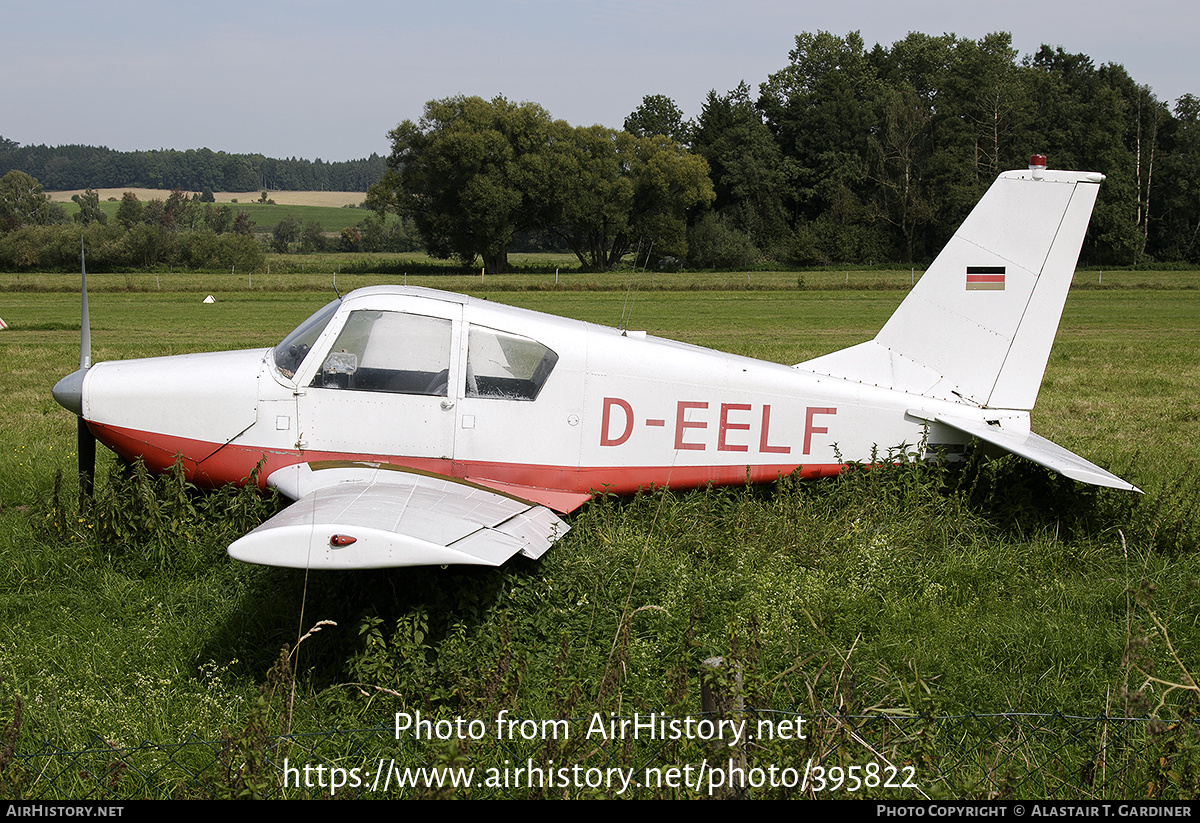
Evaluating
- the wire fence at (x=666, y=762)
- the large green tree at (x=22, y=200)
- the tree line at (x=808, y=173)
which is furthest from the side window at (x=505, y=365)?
the large green tree at (x=22, y=200)

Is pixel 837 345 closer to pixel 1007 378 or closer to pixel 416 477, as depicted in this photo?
pixel 1007 378

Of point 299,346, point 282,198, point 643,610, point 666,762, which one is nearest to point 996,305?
point 643,610

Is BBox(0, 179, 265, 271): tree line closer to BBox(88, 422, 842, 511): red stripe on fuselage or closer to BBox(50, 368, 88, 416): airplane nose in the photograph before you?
BBox(50, 368, 88, 416): airplane nose

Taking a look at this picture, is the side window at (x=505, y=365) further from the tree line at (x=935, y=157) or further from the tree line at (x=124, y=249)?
the tree line at (x=935, y=157)

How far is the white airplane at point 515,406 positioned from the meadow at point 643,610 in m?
0.32

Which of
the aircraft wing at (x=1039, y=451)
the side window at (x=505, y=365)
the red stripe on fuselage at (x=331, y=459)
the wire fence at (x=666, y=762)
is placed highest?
the side window at (x=505, y=365)

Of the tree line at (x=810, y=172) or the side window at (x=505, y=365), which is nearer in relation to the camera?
the side window at (x=505, y=365)

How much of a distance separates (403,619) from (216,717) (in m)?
0.99

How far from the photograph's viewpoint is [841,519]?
620cm

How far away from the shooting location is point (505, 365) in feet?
19.9

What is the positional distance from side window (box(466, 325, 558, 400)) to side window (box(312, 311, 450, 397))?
0.64 ft

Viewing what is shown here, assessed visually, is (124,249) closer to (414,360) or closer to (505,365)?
(414,360)

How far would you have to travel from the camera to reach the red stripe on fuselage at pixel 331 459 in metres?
5.98

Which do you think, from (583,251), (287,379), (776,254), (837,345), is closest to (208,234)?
(583,251)
